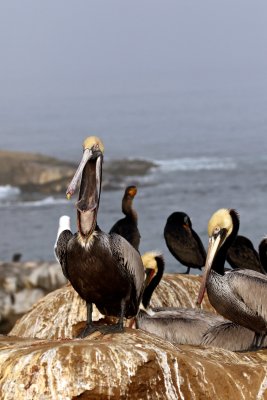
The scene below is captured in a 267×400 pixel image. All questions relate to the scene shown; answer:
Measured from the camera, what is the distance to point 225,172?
5291 centimetres

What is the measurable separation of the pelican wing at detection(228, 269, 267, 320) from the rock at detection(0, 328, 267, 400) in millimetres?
1266

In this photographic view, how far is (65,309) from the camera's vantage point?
37.6 feet

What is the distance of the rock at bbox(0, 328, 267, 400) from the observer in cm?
716

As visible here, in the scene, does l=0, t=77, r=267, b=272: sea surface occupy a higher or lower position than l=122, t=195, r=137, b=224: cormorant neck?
higher

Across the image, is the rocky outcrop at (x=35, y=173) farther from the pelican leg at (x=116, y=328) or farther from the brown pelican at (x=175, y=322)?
the pelican leg at (x=116, y=328)

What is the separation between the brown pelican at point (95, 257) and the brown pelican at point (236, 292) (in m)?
0.79

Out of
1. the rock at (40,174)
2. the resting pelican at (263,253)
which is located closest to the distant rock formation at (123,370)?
the resting pelican at (263,253)

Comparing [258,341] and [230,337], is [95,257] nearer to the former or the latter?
[230,337]

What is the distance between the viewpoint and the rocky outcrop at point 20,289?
1494cm

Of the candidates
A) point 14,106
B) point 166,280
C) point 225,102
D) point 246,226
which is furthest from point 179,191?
point 14,106

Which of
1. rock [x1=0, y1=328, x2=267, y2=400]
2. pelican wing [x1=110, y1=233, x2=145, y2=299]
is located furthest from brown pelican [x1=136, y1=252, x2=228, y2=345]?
rock [x1=0, y1=328, x2=267, y2=400]

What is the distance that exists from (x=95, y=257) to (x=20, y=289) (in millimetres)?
6931

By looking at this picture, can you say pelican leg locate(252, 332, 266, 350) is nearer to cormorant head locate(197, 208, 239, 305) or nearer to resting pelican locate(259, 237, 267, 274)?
cormorant head locate(197, 208, 239, 305)

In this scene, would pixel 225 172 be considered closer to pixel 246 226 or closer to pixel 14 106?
pixel 246 226
